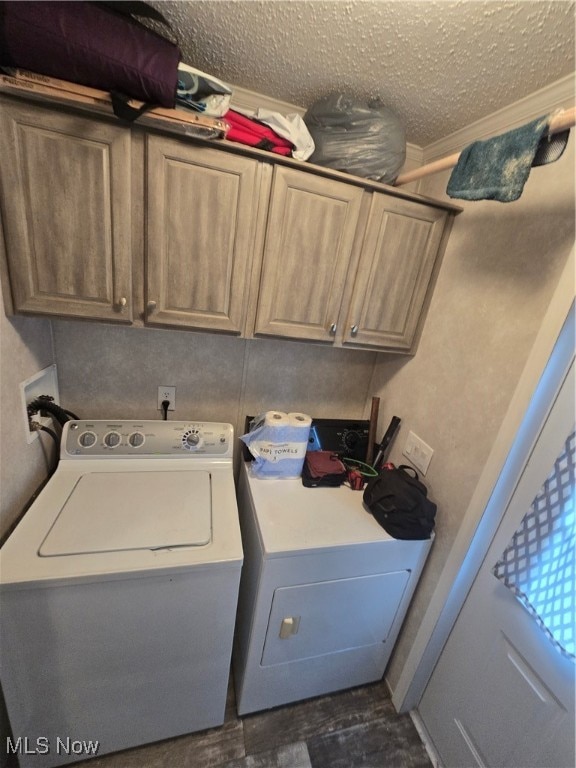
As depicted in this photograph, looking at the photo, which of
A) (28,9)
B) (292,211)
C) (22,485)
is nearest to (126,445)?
(22,485)

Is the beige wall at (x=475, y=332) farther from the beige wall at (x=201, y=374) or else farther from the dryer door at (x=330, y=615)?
the beige wall at (x=201, y=374)

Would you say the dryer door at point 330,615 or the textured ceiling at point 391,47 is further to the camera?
the dryer door at point 330,615

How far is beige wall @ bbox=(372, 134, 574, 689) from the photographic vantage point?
3.18ft

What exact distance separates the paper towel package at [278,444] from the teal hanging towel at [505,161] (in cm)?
104

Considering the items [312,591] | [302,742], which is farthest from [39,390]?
[302,742]

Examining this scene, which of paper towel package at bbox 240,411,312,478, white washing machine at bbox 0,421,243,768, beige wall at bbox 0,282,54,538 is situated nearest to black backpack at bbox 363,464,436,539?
paper towel package at bbox 240,411,312,478

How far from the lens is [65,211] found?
3.14 ft

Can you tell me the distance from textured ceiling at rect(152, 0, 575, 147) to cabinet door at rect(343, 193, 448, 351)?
13.8 inches

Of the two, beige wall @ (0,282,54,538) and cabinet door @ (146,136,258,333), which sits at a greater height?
cabinet door @ (146,136,258,333)

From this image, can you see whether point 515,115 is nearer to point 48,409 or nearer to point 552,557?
point 552,557

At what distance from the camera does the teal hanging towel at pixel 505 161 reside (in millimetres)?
818

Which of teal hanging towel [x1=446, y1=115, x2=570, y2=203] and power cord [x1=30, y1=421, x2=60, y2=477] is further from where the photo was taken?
power cord [x1=30, y1=421, x2=60, y2=477]

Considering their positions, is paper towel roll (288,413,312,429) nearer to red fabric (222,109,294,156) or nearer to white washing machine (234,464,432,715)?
white washing machine (234,464,432,715)

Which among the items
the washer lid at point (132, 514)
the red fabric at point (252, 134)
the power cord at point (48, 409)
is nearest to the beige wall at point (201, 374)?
the power cord at point (48, 409)
